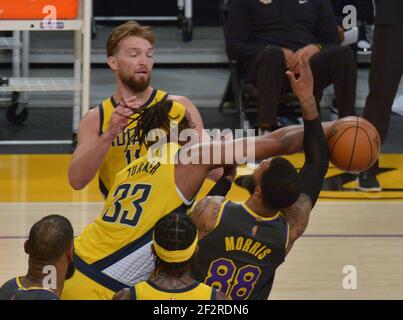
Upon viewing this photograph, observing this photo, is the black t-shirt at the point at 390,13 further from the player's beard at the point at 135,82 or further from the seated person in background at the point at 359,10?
the player's beard at the point at 135,82

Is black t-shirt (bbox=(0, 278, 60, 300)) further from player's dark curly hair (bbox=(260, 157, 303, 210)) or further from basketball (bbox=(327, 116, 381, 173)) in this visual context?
basketball (bbox=(327, 116, 381, 173))

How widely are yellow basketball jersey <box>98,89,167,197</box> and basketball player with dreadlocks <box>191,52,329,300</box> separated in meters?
1.12

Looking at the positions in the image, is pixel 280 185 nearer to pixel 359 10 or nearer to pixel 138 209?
pixel 138 209

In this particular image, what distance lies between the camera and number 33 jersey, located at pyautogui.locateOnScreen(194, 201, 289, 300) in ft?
15.1

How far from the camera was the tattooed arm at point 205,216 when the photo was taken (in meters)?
4.62

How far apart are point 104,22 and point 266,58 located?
4.24 m

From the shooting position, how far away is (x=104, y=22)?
41.6 ft

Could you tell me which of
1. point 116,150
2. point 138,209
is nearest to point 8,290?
point 138,209

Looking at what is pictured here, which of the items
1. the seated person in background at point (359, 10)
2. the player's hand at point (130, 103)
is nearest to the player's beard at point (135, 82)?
the player's hand at point (130, 103)

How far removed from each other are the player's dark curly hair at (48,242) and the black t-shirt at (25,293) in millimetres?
144

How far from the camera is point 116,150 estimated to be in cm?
574

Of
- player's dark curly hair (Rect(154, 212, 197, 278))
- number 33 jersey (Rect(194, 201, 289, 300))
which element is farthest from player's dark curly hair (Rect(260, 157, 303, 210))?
player's dark curly hair (Rect(154, 212, 197, 278))

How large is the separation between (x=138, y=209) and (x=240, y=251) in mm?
563

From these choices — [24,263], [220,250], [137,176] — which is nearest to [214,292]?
[220,250]
